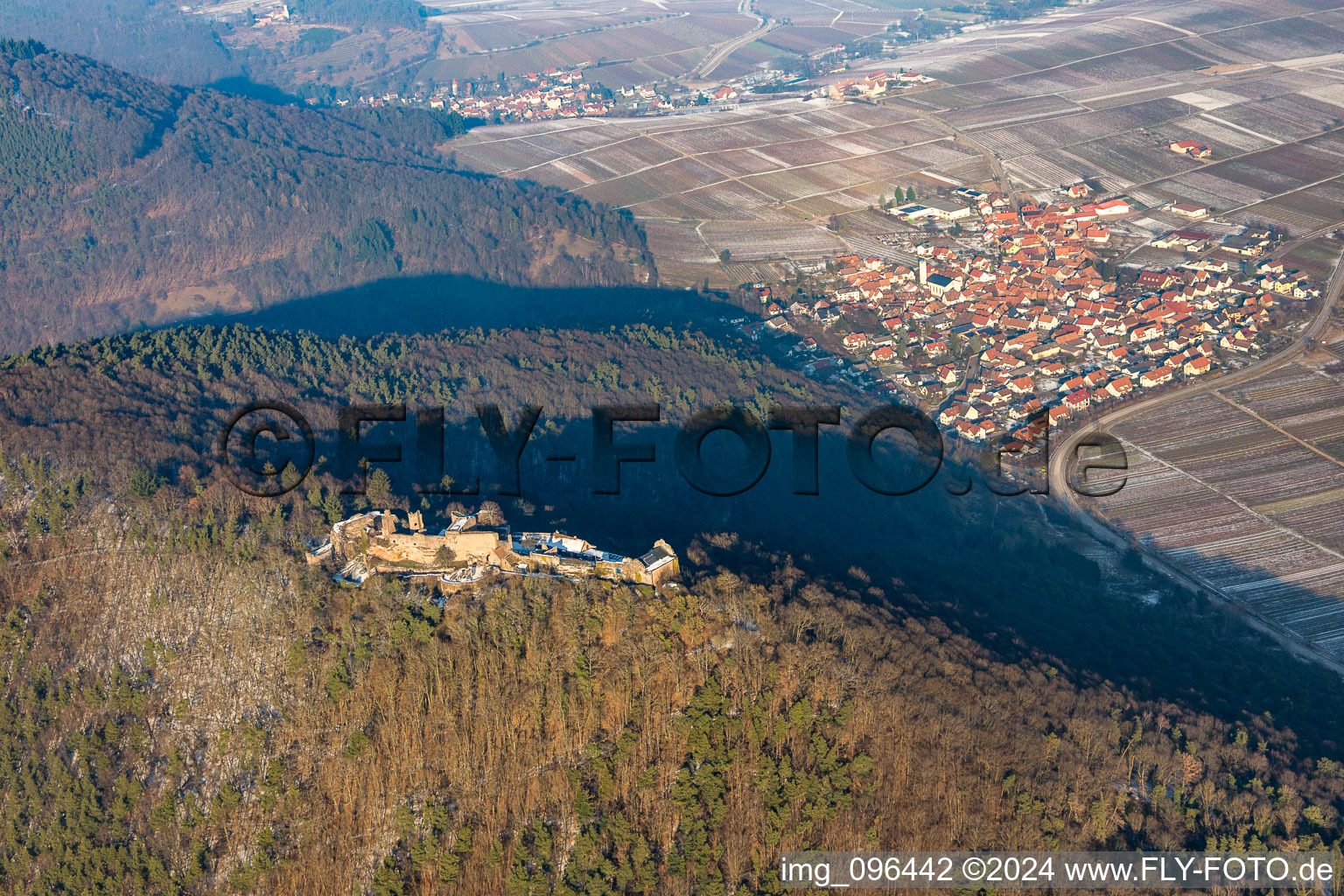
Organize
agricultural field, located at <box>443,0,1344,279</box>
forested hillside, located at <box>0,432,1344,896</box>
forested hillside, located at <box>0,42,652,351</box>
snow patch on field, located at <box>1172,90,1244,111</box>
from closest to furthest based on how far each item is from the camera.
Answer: forested hillside, located at <box>0,432,1344,896</box>, forested hillside, located at <box>0,42,652,351</box>, agricultural field, located at <box>443,0,1344,279</box>, snow patch on field, located at <box>1172,90,1244,111</box>

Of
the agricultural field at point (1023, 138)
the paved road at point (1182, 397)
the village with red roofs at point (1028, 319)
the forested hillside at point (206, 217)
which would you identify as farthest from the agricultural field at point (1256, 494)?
the forested hillside at point (206, 217)

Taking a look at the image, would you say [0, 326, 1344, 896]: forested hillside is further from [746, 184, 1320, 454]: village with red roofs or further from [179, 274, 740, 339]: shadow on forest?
[179, 274, 740, 339]: shadow on forest

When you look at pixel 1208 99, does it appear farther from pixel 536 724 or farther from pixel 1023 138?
pixel 536 724

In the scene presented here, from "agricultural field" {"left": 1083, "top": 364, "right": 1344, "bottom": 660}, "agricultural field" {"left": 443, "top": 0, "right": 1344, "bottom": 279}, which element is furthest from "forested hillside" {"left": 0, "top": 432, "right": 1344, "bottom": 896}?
"agricultural field" {"left": 443, "top": 0, "right": 1344, "bottom": 279}

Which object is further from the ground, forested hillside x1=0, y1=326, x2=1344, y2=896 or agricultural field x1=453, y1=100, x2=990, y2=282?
agricultural field x1=453, y1=100, x2=990, y2=282

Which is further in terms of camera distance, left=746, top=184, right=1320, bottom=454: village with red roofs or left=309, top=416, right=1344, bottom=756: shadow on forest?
left=746, top=184, right=1320, bottom=454: village with red roofs

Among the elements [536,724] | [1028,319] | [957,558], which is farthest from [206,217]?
[536,724]

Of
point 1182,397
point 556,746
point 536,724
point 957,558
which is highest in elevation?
point 536,724
